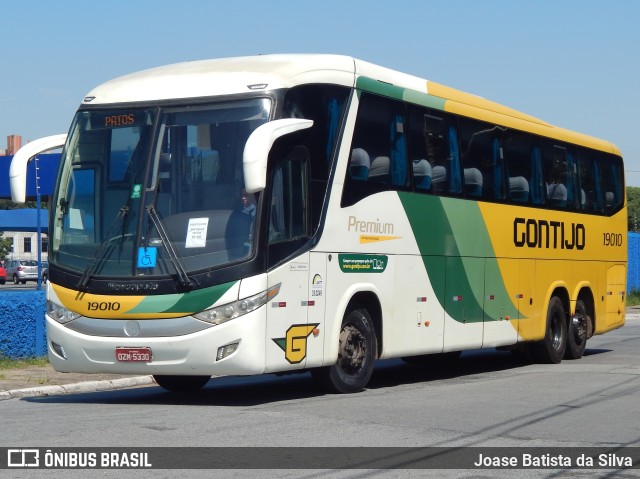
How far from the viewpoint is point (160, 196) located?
39.1 ft

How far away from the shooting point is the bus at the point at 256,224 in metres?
11.6

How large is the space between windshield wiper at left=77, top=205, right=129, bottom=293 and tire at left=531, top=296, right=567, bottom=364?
28.3 ft

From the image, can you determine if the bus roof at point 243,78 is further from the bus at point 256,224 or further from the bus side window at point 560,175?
the bus side window at point 560,175

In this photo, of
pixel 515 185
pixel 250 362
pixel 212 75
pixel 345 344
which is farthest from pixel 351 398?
pixel 515 185

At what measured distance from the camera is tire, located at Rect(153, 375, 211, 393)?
545 inches

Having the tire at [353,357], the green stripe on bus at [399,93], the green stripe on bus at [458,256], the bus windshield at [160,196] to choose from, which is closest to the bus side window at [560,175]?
the green stripe on bus at [458,256]

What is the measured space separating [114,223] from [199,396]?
2589 mm

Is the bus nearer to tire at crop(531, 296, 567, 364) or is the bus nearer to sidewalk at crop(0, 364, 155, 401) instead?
sidewalk at crop(0, 364, 155, 401)

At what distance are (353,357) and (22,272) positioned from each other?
5844cm

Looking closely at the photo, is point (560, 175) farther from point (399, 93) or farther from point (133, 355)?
point (133, 355)

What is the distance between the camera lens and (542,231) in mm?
18172

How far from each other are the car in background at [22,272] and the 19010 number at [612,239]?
52.3 metres

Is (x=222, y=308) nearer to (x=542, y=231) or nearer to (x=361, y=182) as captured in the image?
(x=361, y=182)

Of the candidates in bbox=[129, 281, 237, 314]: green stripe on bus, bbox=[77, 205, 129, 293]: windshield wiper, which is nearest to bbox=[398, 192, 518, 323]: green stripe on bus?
bbox=[129, 281, 237, 314]: green stripe on bus
